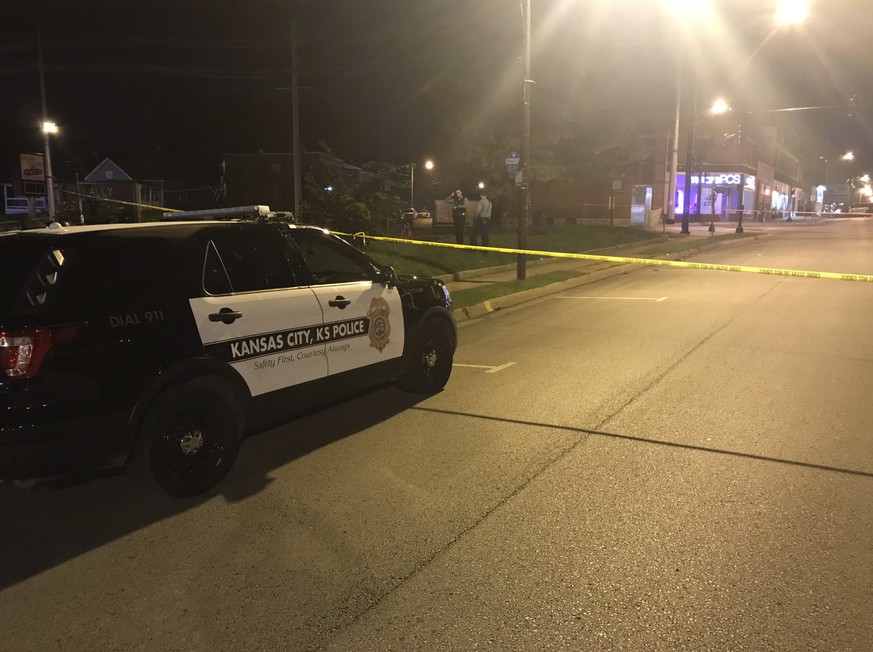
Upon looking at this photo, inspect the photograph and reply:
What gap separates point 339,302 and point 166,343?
151 cm

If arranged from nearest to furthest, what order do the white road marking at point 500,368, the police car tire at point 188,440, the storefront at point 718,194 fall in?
1. the police car tire at point 188,440
2. the white road marking at point 500,368
3. the storefront at point 718,194

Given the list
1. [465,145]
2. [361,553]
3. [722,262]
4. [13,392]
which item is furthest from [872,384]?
[465,145]

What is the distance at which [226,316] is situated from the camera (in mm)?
4527

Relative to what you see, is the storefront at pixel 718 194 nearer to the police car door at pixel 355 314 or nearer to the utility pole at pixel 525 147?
the utility pole at pixel 525 147

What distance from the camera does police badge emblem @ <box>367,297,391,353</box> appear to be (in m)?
5.77

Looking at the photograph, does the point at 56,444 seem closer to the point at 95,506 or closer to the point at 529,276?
the point at 95,506

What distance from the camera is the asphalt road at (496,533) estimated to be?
9.98 ft

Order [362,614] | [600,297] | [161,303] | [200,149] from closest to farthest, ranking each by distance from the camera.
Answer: [362,614] < [161,303] < [600,297] < [200,149]

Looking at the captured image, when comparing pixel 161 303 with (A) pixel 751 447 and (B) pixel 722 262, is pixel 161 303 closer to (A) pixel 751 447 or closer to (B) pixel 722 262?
(A) pixel 751 447

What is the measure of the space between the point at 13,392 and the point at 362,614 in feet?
7.18

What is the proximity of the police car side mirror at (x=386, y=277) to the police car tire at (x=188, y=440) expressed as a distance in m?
1.92

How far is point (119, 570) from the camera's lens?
357 cm

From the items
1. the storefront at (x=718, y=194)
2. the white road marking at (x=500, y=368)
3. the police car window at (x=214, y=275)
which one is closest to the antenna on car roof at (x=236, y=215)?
the police car window at (x=214, y=275)

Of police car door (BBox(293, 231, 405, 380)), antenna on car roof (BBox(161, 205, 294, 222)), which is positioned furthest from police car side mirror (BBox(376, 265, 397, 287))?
antenna on car roof (BBox(161, 205, 294, 222))
